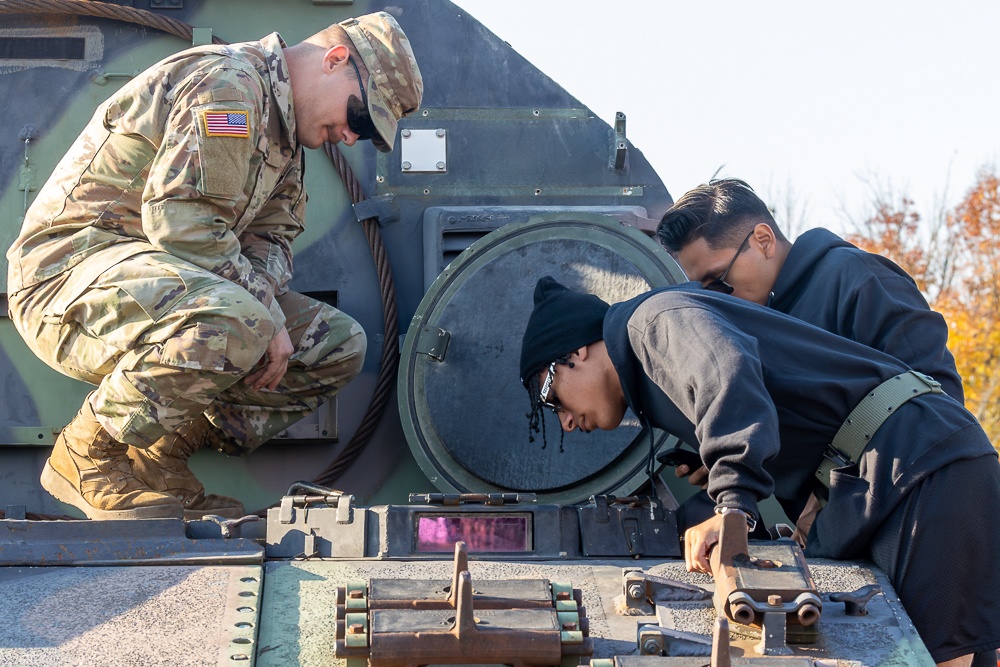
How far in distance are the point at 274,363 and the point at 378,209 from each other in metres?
0.90

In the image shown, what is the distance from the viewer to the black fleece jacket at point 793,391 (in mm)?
2803

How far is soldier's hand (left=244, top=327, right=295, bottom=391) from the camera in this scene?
3416 millimetres

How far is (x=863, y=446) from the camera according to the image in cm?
300

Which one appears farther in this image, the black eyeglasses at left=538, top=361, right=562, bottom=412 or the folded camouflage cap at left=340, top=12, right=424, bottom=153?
the folded camouflage cap at left=340, top=12, right=424, bottom=153

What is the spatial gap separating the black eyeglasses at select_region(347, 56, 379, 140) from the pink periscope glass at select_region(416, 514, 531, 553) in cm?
119

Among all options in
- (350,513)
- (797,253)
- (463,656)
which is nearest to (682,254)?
(797,253)

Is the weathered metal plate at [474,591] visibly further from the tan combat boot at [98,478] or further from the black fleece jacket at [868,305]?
the black fleece jacket at [868,305]

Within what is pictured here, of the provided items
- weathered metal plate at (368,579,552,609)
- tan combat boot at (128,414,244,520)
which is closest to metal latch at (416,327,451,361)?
tan combat boot at (128,414,244,520)

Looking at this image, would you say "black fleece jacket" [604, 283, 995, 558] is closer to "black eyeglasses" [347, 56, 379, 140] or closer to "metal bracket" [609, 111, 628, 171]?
"black eyeglasses" [347, 56, 379, 140]

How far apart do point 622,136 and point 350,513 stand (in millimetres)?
1778

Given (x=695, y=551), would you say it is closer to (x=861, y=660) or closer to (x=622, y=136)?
(x=861, y=660)

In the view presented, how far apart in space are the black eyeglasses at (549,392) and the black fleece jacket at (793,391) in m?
0.20

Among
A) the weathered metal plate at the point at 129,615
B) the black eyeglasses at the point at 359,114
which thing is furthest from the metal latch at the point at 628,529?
the black eyeglasses at the point at 359,114

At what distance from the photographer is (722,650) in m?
2.08
